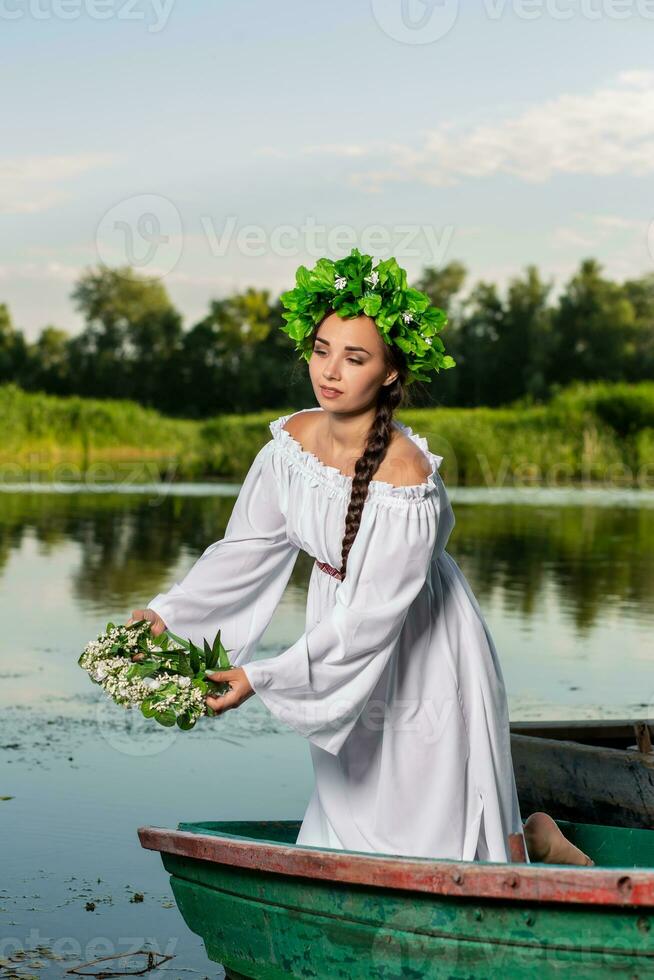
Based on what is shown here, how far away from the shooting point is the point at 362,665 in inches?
149

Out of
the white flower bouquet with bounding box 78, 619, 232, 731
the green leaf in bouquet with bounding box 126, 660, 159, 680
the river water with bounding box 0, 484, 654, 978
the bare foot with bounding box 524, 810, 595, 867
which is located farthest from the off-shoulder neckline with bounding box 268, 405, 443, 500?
the river water with bounding box 0, 484, 654, 978

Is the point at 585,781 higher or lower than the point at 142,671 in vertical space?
lower

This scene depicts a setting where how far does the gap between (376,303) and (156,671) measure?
972 millimetres

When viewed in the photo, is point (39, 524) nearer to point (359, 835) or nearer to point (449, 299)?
point (359, 835)

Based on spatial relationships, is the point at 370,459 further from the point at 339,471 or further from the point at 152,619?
the point at 152,619

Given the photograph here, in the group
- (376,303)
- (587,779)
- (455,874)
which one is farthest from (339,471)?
(587,779)

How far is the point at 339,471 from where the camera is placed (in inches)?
157

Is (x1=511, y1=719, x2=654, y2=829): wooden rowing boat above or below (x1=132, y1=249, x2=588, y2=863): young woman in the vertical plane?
A: below

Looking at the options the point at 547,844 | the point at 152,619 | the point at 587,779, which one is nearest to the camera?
the point at 152,619

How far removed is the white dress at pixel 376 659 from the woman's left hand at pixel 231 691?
33 millimetres

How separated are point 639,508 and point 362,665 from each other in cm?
2279

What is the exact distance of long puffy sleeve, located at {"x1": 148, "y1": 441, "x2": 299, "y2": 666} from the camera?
13.6 feet

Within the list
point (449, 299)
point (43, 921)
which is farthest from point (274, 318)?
point (43, 921)

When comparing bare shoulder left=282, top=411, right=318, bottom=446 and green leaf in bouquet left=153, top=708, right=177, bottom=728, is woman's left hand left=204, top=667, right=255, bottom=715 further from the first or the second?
bare shoulder left=282, top=411, right=318, bottom=446
